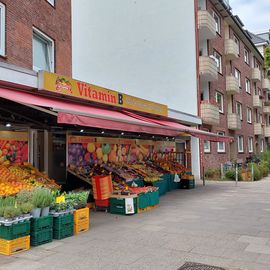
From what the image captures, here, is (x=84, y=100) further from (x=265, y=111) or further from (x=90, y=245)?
(x=265, y=111)

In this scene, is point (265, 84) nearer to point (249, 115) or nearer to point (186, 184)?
point (249, 115)

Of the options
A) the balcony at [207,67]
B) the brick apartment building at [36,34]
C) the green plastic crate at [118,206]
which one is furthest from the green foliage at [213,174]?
the green plastic crate at [118,206]

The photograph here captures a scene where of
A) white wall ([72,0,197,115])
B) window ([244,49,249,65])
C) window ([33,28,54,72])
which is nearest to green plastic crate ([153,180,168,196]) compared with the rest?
window ([33,28,54,72])

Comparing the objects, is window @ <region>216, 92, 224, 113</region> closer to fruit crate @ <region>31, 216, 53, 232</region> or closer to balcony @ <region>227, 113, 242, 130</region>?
balcony @ <region>227, 113, 242, 130</region>

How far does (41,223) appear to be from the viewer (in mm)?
6848

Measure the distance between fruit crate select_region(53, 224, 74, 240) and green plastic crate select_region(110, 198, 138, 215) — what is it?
2512mm

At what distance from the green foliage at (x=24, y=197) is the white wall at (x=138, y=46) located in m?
17.3

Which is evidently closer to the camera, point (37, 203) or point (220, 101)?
point (37, 203)

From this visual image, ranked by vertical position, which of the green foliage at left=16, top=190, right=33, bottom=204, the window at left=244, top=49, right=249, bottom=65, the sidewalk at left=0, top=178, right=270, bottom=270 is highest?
the window at left=244, top=49, right=249, bottom=65

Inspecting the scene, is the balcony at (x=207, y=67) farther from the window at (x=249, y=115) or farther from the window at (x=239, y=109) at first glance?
the window at (x=249, y=115)

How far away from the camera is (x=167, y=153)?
696 inches

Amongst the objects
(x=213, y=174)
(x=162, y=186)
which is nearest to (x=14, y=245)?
(x=162, y=186)

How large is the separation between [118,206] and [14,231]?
4.05m

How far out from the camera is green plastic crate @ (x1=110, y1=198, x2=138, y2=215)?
986 centimetres
